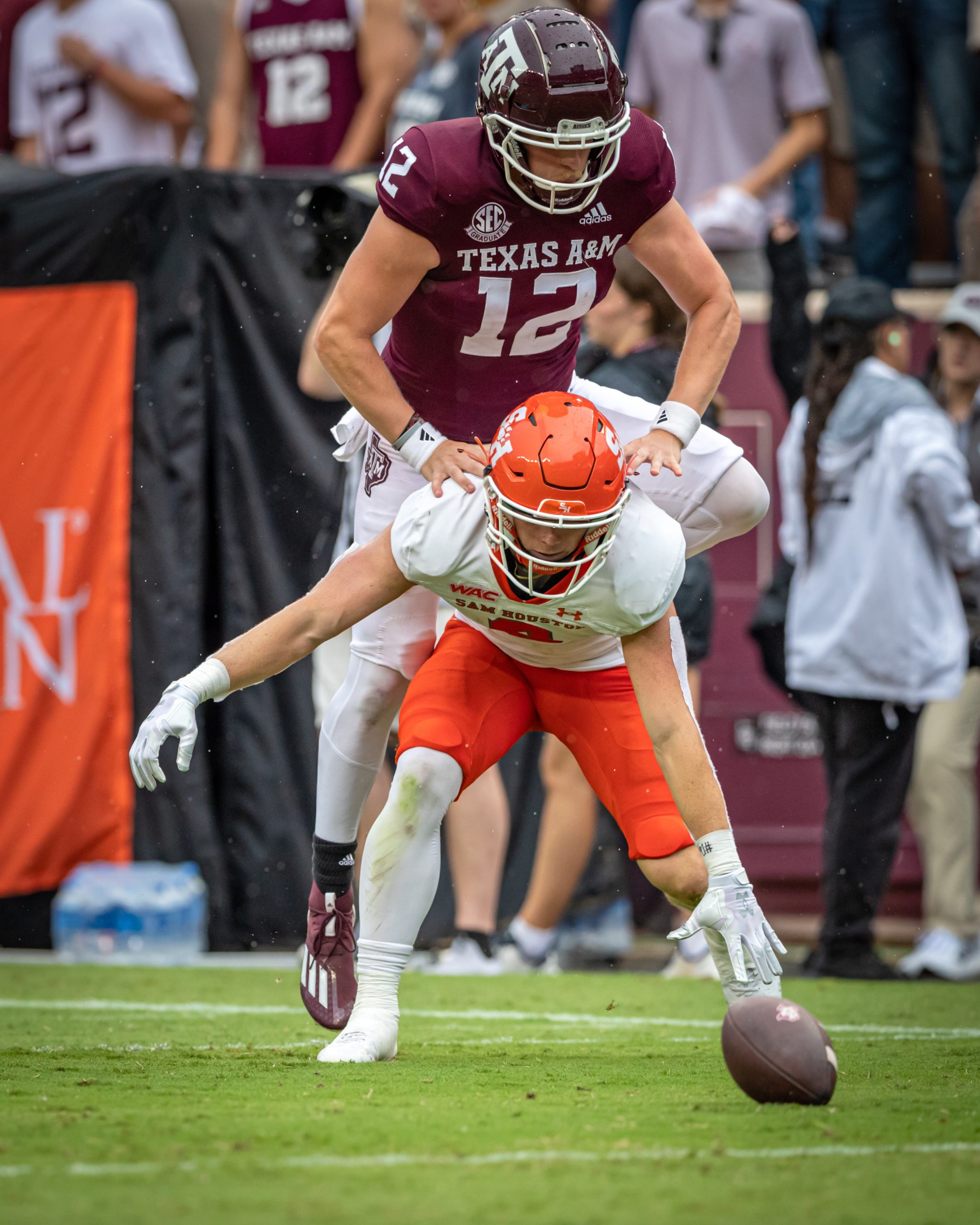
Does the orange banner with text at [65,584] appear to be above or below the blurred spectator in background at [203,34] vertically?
below

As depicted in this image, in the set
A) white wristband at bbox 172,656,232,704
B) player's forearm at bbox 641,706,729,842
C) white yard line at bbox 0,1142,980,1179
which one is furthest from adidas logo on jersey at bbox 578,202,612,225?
white yard line at bbox 0,1142,980,1179

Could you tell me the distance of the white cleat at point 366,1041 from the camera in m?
3.91

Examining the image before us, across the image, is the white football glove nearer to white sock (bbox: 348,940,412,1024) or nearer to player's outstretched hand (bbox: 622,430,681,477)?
white sock (bbox: 348,940,412,1024)

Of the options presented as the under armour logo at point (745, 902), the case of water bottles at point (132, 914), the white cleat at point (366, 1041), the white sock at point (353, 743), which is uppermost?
the under armour logo at point (745, 902)

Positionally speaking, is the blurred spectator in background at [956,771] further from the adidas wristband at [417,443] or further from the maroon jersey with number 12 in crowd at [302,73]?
the adidas wristband at [417,443]

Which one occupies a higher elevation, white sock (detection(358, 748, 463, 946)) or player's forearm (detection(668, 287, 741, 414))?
player's forearm (detection(668, 287, 741, 414))

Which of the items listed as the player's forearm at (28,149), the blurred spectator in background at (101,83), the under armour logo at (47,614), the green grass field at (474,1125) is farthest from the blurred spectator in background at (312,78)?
the green grass field at (474,1125)

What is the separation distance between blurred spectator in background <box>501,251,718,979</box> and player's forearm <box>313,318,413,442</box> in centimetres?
173

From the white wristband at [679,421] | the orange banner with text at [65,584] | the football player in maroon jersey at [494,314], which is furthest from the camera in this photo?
the orange banner with text at [65,584]

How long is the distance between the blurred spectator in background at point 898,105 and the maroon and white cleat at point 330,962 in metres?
4.38

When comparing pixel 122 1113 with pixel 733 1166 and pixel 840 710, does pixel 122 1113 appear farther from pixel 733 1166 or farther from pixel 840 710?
pixel 840 710

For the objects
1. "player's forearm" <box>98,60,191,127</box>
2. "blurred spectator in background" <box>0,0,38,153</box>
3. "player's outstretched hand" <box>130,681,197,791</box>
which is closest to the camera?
"player's outstretched hand" <box>130,681,197,791</box>

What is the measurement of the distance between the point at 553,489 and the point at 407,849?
0.89 metres

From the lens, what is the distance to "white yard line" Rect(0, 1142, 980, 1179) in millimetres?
2680
